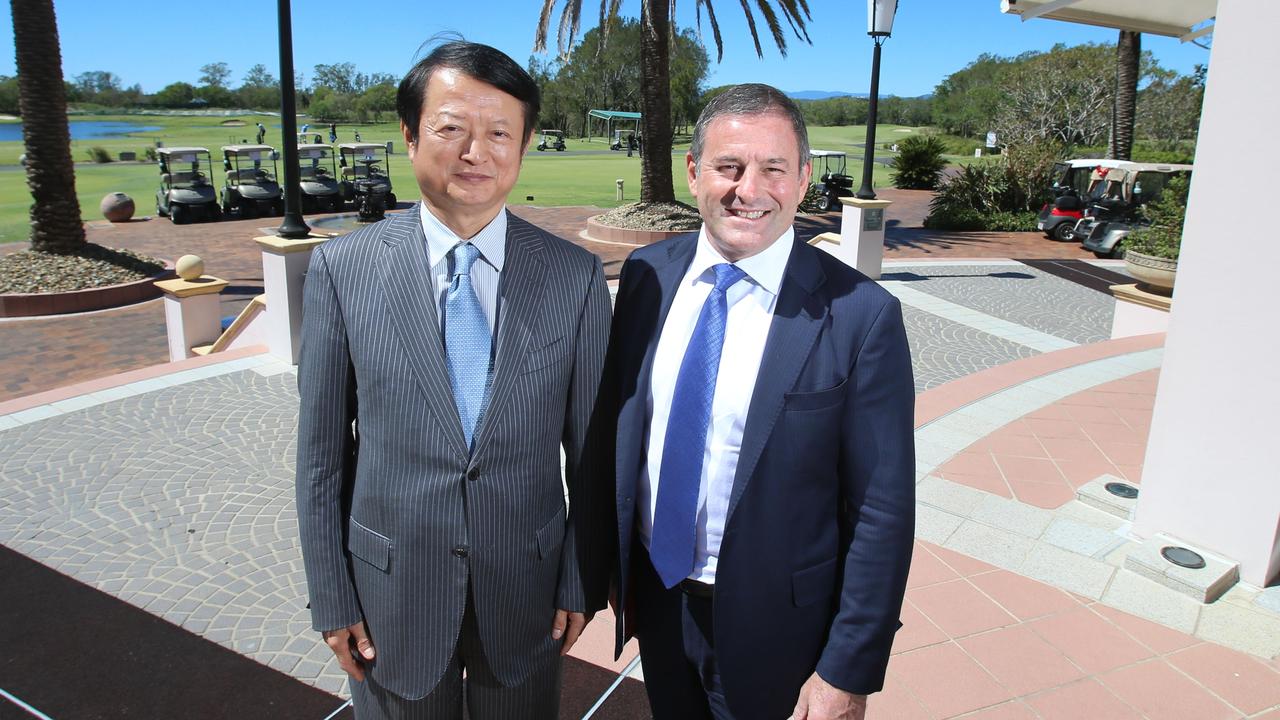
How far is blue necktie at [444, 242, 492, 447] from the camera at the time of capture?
169cm

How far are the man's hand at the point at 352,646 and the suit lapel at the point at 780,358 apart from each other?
32.8 inches

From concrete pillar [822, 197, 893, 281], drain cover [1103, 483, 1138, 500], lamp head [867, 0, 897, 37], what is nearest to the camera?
drain cover [1103, 483, 1138, 500]

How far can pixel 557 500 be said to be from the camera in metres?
1.86

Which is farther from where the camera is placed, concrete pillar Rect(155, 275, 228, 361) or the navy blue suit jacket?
concrete pillar Rect(155, 275, 228, 361)

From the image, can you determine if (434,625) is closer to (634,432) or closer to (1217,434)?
(634,432)

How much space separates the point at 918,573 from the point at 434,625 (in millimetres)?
2673

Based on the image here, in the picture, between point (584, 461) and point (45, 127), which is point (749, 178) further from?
point (45, 127)

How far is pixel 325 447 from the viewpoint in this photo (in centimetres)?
170

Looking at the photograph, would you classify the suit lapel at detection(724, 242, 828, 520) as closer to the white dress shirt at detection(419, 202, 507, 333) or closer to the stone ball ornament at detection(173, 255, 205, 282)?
the white dress shirt at detection(419, 202, 507, 333)

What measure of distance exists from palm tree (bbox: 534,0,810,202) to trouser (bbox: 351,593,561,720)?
16157 mm

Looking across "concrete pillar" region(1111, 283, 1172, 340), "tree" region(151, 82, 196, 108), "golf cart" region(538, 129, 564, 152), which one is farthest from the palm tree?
"tree" region(151, 82, 196, 108)

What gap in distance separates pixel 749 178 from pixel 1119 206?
58.9 ft

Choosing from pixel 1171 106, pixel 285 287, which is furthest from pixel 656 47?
pixel 1171 106

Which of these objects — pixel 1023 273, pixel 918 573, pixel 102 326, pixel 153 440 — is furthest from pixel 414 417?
pixel 1023 273
